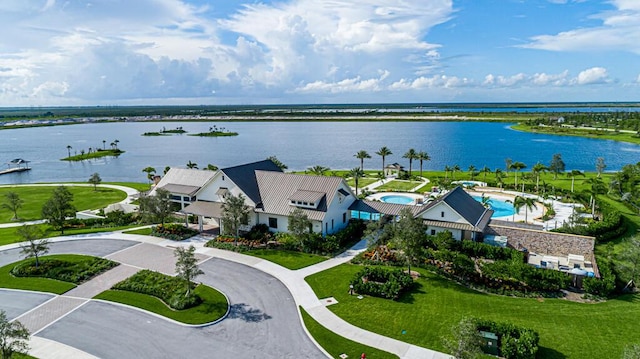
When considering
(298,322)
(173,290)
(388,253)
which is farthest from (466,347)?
(173,290)

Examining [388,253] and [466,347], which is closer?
[466,347]

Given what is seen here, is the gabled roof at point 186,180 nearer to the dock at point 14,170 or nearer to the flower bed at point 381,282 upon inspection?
the flower bed at point 381,282

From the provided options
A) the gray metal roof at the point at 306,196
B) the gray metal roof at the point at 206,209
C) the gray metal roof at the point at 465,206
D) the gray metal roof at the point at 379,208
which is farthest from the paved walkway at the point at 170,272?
the gray metal roof at the point at 465,206

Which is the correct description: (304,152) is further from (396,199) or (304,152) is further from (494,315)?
(494,315)

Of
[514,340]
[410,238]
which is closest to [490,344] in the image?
[514,340]

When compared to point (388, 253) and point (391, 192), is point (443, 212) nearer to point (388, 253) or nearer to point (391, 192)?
point (388, 253)

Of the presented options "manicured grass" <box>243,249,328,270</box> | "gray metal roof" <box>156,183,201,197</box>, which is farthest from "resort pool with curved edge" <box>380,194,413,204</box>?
"gray metal roof" <box>156,183,201,197</box>
